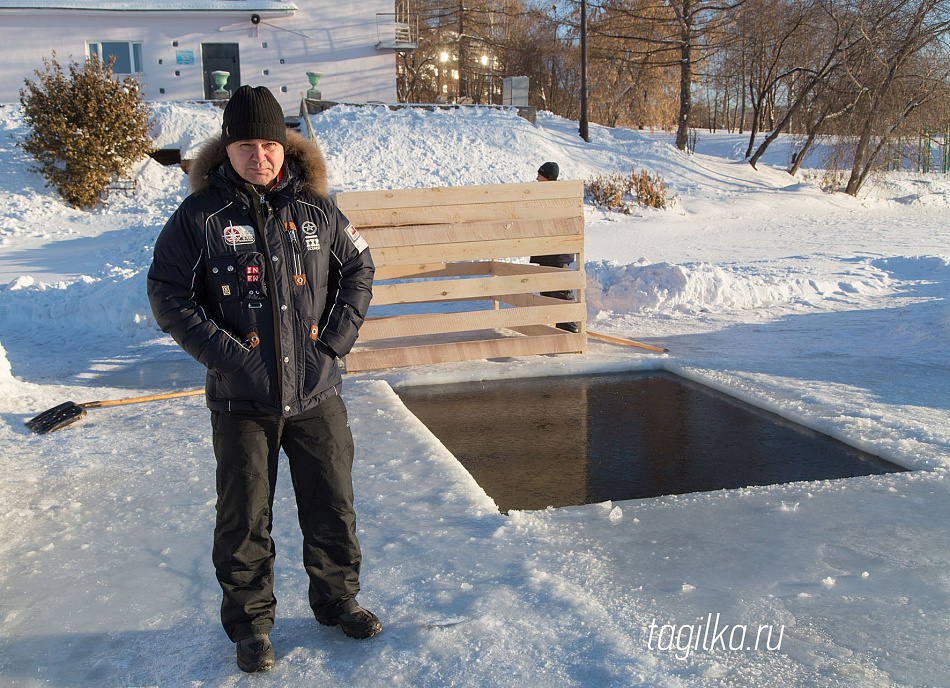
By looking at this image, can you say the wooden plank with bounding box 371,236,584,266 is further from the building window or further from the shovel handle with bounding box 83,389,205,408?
the building window

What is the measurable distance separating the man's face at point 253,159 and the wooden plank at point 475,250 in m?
4.42

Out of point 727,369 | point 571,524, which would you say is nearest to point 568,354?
point 727,369

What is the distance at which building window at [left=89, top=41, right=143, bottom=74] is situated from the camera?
26969 millimetres

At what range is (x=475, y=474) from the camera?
16.0ft

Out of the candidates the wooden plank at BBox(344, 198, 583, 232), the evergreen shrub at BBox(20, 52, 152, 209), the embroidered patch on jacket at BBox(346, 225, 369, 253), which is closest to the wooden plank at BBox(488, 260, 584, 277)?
the wooden plank at BBox(344, 198, 583, 232)

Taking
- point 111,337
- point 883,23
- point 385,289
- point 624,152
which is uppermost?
point 883,23

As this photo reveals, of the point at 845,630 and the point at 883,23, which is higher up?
the point at 883,23

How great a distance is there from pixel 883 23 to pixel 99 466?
87.8ft

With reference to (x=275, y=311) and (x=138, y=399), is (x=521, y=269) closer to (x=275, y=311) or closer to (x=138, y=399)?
(x=138, y=399)

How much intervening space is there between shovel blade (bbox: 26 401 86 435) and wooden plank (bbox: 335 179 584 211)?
275 cm

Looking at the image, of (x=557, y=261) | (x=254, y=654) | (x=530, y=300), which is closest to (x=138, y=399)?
(x=530, y=300)

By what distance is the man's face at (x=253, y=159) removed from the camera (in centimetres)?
281

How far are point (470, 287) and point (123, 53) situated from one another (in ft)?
80.8

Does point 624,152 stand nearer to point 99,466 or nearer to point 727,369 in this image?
point 727,369
